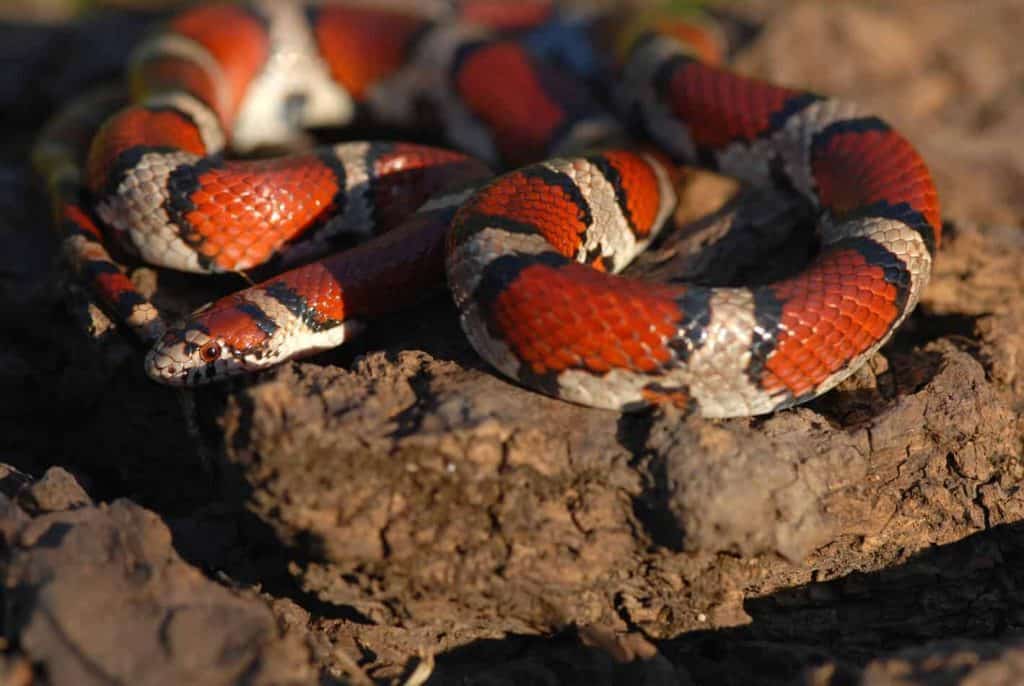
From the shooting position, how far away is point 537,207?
586 cm

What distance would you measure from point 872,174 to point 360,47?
16.3ft

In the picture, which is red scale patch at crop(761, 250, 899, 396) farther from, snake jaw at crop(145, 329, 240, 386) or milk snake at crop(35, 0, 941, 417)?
snake jaw at crop(145, 329, 240, 386)

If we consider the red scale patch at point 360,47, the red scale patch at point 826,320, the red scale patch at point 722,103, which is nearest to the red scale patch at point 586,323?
the red scale patch at point 826,320

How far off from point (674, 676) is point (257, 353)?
9.76 ft

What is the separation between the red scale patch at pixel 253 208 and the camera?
640 cm

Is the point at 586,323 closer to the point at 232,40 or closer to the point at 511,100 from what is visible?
the point at 511,100

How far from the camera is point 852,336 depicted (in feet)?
17.6

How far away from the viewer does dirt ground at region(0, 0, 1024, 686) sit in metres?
4.31

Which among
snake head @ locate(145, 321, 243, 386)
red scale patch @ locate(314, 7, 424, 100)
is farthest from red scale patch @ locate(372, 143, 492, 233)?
red scale patch @ locate(314, 7, 424, 100)

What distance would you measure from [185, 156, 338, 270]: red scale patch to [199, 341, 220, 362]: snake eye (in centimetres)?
118

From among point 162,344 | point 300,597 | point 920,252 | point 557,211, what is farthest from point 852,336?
point 162,344

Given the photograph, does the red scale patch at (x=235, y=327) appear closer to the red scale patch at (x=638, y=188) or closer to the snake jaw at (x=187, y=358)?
the snake jaw at (x=187, y=358)

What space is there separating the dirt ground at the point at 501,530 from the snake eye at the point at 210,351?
10.2 inches

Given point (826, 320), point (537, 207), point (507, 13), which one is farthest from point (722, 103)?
point (507, 13)
